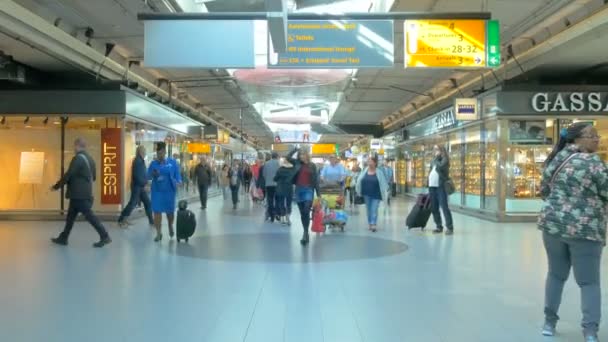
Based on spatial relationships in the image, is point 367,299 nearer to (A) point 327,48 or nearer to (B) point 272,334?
(B) point 272,334

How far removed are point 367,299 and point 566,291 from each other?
83.2 inches

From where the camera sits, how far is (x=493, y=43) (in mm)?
8250

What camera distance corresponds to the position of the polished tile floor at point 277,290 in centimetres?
451

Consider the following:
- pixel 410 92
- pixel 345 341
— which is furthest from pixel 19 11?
pixel 410 92

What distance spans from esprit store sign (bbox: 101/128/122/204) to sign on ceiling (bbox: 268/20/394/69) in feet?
22.9

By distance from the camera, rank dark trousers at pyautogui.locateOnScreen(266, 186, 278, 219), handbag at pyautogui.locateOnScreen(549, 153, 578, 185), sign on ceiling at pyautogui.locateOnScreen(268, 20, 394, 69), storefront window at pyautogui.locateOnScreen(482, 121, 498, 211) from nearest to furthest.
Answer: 1. handbag at pyautogui.locateOnScreen(549, 153, 578, 185)
2. sign on ceiling at pyautogui.locateOnScreen(268, 20, 394, 69)
3. dark trousers at pyautogui.locateOnScreen(266, 186, 278, 219)
4. storefront window at pyautogui.locateOnScreen(482, 121, 498, 211)

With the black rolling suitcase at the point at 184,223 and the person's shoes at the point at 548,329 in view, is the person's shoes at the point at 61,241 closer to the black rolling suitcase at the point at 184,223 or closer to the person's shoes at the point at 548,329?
the black rolling suitcase at the point at 184,223

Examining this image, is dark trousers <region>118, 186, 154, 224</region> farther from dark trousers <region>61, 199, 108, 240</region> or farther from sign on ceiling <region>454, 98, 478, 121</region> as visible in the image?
sign on ceiling <region>454, 98, 478, 121</region>

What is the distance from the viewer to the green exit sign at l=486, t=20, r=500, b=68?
8219 millimetres

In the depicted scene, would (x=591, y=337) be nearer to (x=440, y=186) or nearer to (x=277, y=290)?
(x=277, y=290)

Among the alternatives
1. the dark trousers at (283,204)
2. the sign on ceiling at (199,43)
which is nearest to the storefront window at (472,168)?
the dark trousers at (283,204)

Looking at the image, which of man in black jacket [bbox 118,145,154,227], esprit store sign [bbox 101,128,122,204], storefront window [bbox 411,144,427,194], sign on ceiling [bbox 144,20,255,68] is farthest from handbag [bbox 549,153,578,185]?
storefront window [bbox 411,144,427,194]

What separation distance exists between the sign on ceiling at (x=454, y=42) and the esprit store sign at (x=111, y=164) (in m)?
8.06

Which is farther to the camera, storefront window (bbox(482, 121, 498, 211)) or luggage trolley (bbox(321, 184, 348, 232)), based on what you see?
storefront window (bbox(482, 121, 498, 211))
